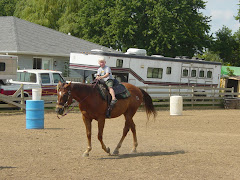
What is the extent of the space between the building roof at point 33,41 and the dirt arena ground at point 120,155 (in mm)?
13187

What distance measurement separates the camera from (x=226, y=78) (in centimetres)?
4225

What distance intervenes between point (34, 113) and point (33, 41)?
58.9 feet

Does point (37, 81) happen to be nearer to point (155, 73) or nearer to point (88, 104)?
point (155, 73)

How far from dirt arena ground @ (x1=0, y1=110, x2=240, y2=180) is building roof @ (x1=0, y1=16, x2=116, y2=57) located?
1319 centimetres

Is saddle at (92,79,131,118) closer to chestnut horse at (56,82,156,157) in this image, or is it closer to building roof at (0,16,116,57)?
chestnut horse at (56,82,156,157)

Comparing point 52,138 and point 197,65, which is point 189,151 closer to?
point 52,138

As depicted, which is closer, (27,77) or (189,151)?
(189,151)

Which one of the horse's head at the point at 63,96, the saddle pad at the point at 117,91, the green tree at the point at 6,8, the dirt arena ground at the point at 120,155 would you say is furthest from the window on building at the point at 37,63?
the green tree at the point at 6,8

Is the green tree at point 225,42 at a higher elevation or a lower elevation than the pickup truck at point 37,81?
higher

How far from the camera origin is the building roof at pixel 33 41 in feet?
97.1

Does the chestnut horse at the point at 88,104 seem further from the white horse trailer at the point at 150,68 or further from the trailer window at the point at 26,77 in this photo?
the white horse trailer at the point at 150,68

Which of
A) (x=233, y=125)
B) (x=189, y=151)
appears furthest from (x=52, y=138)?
(x=233, y=125)

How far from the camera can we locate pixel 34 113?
578 inches

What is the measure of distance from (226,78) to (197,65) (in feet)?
43.7
